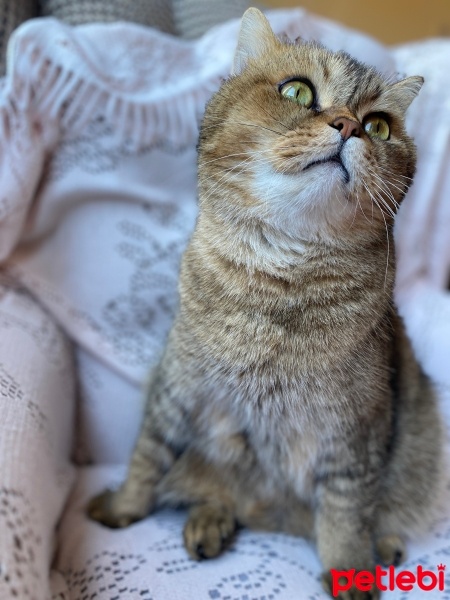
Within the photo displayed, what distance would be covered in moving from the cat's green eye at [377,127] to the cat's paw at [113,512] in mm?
671

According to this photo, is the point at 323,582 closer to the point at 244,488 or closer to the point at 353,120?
the point at 244,488

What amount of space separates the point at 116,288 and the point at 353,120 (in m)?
0.65

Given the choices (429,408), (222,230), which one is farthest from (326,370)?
(429,408)

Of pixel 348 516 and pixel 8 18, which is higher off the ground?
pixel 8 18

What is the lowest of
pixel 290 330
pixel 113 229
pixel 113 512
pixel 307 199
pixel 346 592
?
pixel 113 512

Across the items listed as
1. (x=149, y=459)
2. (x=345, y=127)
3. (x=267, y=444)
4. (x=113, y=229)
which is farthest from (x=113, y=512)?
(x=345, y=127)

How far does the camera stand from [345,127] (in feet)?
2.02

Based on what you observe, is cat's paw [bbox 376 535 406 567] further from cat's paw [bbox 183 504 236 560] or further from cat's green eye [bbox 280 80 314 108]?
cat's green eye [bbox 280 80 314 108]

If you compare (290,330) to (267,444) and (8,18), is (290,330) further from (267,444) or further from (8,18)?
(8,18)

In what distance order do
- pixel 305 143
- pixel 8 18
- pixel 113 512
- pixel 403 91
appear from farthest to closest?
pixel 8 18, pixel 113 512, pixel 403 91, pixel 305 143

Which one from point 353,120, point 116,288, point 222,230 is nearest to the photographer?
point 353,120

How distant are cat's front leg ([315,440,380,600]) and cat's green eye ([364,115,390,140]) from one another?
17.1 inches

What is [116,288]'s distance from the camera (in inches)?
44.6

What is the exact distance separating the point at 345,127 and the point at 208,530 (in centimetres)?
61
